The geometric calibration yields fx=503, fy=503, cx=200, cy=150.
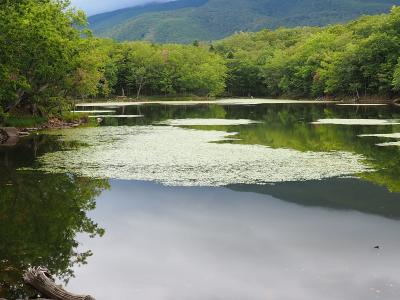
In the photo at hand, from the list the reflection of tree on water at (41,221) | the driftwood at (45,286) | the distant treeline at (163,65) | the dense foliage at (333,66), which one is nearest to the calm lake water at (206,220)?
the reflection of tree on water at (41,221)

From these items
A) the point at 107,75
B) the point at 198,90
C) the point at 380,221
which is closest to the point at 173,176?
the point at 380,221

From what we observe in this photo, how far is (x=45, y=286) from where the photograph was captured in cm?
1020

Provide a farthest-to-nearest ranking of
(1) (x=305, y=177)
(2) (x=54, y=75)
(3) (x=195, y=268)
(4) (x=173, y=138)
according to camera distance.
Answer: (2) (x=54, y=75)
(4) (x=173, y=138)
(1) (x=305, y=177)
(3) (x=195, y=268)

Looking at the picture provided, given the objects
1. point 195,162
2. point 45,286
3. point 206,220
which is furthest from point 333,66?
point 45,286

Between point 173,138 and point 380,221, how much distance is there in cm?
2445

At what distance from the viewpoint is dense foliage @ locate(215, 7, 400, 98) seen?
313ft

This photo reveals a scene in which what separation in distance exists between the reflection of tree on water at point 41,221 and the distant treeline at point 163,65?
13966 millimetres

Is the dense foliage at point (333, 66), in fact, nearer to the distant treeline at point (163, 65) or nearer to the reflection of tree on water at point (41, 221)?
the distant treeline at point (163, 65)

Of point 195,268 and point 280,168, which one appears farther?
point 280,168

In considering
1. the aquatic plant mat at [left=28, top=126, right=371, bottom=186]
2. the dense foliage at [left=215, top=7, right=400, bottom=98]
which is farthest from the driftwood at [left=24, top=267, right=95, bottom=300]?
the dense foliage at [left=215, top=7, right=400, bottom=98]

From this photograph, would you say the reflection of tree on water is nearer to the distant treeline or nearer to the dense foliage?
the distant treeline

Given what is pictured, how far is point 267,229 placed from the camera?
620 inches

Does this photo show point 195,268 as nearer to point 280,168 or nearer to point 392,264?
point 392,264

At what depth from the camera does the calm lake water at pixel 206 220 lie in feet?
38.1
